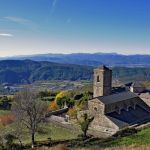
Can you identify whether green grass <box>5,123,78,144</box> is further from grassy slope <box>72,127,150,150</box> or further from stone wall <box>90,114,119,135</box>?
grassy slope <box>72,127,150,150</box>

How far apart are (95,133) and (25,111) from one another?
10.7m

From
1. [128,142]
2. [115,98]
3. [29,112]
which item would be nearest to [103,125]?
[115,98]

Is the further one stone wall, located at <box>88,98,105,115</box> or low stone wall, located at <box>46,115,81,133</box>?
stone wall, located at <box>88,98,105,115</box>

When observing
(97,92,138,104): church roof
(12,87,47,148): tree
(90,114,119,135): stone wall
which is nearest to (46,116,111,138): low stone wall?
(90,114,119,135): stone wall

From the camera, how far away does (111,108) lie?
4875 centimetres

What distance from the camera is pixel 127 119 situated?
4788 centimetres

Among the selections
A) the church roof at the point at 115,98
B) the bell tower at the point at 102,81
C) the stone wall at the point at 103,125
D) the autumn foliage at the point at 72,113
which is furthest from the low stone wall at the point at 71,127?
the bell tower at the point at 102,81

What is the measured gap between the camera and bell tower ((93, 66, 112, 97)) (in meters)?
54.9

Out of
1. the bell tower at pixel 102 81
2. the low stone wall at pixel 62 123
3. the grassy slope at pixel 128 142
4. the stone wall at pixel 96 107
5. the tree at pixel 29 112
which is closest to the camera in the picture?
the grassy slope at pixel 128 142

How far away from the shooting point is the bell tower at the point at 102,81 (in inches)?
2161

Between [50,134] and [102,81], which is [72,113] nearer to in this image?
[102,81]

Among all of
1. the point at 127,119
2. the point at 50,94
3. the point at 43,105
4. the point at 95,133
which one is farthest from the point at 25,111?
the point at 50,94

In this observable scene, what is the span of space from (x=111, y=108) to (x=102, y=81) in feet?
24.8

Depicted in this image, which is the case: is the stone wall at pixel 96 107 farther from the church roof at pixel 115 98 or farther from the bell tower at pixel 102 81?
the bell tower at pixel 102 81
